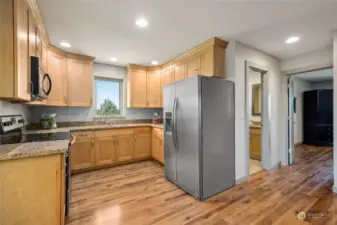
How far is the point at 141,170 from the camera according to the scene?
11.6 ft

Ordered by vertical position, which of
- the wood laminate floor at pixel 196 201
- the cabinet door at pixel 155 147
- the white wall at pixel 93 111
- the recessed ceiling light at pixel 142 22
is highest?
the recessed ceiling light at pixel 142 22

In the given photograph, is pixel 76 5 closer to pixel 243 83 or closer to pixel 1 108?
pixel 1 108

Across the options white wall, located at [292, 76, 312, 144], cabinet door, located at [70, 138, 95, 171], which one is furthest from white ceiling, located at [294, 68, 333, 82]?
cabinet door, located at [70, 138, 95, 171]

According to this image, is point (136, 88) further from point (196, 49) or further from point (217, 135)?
point (217, 135)

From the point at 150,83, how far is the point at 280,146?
11.2 feet

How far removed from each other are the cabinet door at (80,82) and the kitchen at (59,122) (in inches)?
0.7

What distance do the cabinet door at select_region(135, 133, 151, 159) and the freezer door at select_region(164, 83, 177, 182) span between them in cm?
117

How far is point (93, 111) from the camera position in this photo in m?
4.07

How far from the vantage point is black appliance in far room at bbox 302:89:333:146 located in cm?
570

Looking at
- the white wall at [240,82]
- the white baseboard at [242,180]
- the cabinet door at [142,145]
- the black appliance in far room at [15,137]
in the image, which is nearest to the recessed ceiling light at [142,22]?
the white wall at [240,82]

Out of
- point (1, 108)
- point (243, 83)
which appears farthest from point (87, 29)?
point (243, 83)

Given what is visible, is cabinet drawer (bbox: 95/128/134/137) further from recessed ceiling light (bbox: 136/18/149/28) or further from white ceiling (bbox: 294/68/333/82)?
Result: white ceiling (bbox: 294/68/333/82)

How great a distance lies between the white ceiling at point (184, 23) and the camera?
1915 mm

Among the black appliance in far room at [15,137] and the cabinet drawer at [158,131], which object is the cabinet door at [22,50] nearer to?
Result: the black appliance in far room at [15,137]
